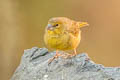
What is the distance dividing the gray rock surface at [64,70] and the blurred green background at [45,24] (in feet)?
13.9

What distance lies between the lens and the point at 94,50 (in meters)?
10.8

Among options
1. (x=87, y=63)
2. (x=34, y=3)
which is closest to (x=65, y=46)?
(x=87, y=63)

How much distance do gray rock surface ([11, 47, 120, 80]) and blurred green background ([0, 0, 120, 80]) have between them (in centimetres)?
422

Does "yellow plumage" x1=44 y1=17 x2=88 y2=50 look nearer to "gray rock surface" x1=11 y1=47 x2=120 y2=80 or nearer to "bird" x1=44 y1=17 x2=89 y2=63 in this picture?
"bird" x1=44 y1=17 x2=89 y2=63

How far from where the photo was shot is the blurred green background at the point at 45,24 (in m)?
10.5

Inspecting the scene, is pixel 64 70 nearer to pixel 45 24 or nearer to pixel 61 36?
pixel 61 36

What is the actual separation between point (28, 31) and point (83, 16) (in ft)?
3.98

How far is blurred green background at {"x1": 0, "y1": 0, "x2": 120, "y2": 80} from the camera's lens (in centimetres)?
1045

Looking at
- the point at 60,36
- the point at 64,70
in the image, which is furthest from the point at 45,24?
the point at 64,70

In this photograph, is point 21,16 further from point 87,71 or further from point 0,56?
point 87,71

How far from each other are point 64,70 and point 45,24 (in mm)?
4692

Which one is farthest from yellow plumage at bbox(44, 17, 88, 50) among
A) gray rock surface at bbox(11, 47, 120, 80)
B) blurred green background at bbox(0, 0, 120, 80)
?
blurred green background at bbox(0, 0, 120, 80)

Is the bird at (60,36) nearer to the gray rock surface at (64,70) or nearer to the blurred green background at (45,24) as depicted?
the gray rock surface at (64,70)

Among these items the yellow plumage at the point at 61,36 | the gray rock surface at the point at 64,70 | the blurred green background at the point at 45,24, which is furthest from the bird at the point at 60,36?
the blurred green background at the point at 45,24
